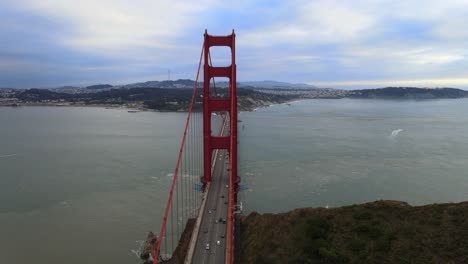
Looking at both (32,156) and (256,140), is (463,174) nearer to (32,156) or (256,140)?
(256,140)

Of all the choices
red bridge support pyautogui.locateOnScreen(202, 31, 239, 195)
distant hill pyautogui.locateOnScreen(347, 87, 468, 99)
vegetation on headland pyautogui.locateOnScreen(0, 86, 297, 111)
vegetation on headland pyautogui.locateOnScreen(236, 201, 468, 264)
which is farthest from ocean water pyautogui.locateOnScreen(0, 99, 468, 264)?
distant hill pyautogui.locateOnScreen(347, 87, 468, 99)

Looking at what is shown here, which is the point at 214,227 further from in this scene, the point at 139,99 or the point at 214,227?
the point at 139,99

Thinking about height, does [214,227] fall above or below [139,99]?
below

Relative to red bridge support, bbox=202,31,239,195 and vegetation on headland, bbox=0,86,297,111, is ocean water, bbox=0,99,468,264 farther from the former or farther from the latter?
vegetation on headland, bbox=0,86,297,111

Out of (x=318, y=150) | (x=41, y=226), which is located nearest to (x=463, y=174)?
(x=318, y=150)

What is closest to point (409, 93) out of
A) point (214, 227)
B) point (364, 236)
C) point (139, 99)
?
point (139, 99)

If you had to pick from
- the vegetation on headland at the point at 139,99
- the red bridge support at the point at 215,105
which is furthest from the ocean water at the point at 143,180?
the vegetation on headland at the point at 139,99
